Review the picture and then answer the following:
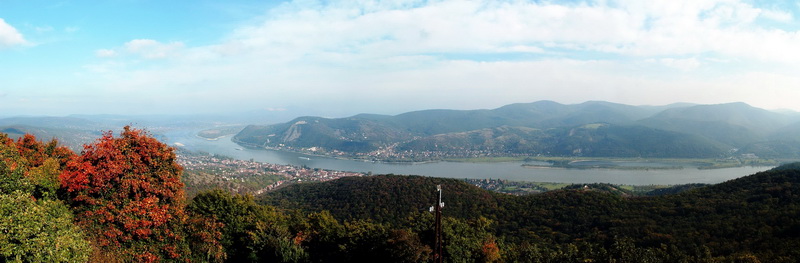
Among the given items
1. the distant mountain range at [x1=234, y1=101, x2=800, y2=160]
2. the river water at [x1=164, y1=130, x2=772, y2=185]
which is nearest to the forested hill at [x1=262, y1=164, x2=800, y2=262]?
the river water at [x1=164, y1=130, x2=772, y2=185]

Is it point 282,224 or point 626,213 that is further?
point 626,213

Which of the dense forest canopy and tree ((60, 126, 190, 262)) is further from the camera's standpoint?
tree ((60, 126, 190, 262))

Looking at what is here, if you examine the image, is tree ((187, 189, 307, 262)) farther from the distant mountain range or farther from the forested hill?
the distant mountain range

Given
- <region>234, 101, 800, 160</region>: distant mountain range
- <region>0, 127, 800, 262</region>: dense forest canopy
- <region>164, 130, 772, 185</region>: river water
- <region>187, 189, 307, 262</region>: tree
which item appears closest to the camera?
<region>0, 127, 800, 262</region>: dense forest canopy

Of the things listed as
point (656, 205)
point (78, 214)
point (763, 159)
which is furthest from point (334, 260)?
point (763, 159)

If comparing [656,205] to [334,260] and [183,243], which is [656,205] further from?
[183,243]

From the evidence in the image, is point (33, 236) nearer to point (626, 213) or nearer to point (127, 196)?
point (127, 196)

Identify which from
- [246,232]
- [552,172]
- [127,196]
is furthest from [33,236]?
[552,172]
